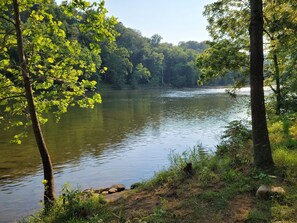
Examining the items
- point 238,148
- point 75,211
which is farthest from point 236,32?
point 75,211

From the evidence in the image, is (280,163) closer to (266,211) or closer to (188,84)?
(266,211)

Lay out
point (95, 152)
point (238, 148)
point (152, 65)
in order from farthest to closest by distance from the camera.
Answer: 1. point (152, 65)
2. point (95, 152)
3. point (238, 148)

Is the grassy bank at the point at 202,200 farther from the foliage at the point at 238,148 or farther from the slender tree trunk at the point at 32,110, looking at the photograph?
the slender tree trunk at the point at 32,110

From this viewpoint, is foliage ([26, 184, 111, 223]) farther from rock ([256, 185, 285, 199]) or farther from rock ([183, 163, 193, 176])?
rock ([256, 185, 285, 199])

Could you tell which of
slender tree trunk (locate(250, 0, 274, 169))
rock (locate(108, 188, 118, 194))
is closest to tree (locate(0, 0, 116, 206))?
rock (locate(108, 188, 118, 194))

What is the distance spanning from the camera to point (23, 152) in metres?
17.2

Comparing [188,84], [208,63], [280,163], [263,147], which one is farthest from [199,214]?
[188,84]

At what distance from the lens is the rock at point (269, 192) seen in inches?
225

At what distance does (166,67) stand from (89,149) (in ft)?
381

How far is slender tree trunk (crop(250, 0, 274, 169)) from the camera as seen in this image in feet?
22.6

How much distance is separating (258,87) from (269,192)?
2.45 meters

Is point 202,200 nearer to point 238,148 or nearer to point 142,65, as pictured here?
point 238,148

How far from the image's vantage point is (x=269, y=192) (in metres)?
5.79

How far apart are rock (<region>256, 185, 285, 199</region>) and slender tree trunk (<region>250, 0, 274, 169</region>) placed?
132 centimetres
